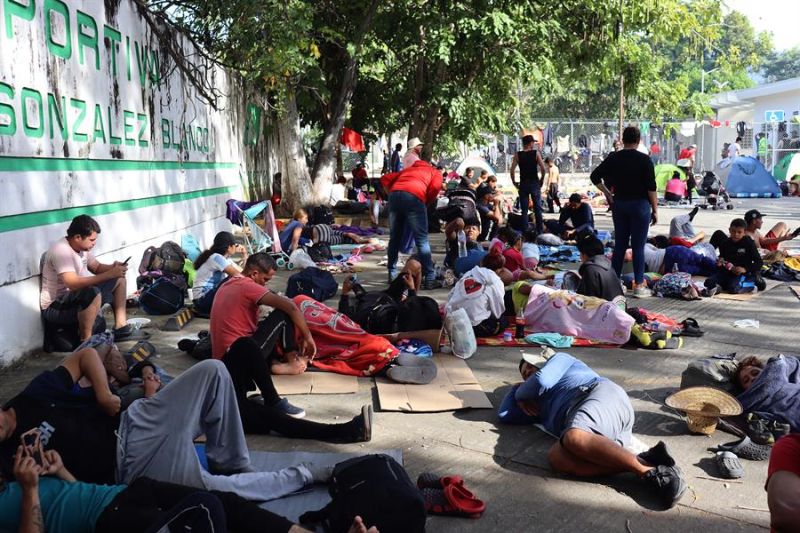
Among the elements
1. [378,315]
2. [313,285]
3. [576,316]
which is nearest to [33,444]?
[378,315]

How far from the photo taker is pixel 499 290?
714 cm

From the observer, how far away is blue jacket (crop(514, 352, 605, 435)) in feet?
14.7

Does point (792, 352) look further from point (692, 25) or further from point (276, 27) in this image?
point (692, 25)

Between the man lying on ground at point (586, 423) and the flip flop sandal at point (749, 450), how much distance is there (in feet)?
2.03

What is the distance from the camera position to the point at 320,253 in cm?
1162

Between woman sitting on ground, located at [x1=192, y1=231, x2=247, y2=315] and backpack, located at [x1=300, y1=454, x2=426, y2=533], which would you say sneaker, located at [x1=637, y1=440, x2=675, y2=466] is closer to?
backpack, located at [x1=300, y1=454, x2=426, y2=533]

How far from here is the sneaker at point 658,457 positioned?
400 cm

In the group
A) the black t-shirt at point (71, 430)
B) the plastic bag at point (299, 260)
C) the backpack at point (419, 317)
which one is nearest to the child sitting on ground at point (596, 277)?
the backpack at point (419, 317)

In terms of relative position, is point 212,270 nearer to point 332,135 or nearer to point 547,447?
point 547,447

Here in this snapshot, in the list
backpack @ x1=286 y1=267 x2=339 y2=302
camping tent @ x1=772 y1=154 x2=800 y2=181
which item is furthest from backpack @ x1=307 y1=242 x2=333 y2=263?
camping tent @ x1=772 y1=154 x2=800 y2=181

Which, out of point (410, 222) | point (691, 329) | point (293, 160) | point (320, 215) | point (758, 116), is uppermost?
point (758, 116)

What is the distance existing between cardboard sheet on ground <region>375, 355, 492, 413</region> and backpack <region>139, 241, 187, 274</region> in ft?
13.2

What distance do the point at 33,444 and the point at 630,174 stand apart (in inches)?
280

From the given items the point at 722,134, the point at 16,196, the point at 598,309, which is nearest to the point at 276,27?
the point at 16,196
